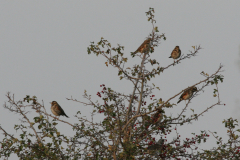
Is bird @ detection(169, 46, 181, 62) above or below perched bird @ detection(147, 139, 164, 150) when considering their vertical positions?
above

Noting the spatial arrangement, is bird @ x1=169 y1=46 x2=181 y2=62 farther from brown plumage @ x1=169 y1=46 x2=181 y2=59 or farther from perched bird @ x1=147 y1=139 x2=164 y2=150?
perched bird @ x1=147 y1=139 x2=164 y2=150

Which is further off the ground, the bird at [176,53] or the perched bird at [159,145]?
the bird at [176,53]

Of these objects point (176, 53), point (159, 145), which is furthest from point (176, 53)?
point (159, 145)

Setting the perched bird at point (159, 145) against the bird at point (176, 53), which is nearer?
the perched bird at point (159, 145)

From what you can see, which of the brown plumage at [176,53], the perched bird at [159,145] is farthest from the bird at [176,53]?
the perched bird at [159,145]

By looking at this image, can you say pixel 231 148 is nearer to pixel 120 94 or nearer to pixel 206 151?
pixel 206 151

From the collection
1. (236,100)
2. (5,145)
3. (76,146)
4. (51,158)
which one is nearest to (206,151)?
(76,146)

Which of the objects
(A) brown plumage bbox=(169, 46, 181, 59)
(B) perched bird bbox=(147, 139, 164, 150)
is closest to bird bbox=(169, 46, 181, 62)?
(A) brown plumage bbox=(169, 46, 181, 59)

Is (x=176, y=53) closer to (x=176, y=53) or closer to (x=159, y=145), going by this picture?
(x=176, y=53)

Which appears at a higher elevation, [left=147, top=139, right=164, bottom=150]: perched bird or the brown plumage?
the brown plumage

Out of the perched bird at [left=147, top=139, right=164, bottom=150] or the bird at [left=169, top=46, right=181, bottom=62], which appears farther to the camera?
the bird at [left=169, top=46, right=181, bottom=62]

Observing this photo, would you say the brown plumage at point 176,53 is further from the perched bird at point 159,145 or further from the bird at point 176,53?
the perched bird at point 159,145

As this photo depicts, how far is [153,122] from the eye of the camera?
26.1ft

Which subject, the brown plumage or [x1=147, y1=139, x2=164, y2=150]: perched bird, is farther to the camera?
the brown plumage
